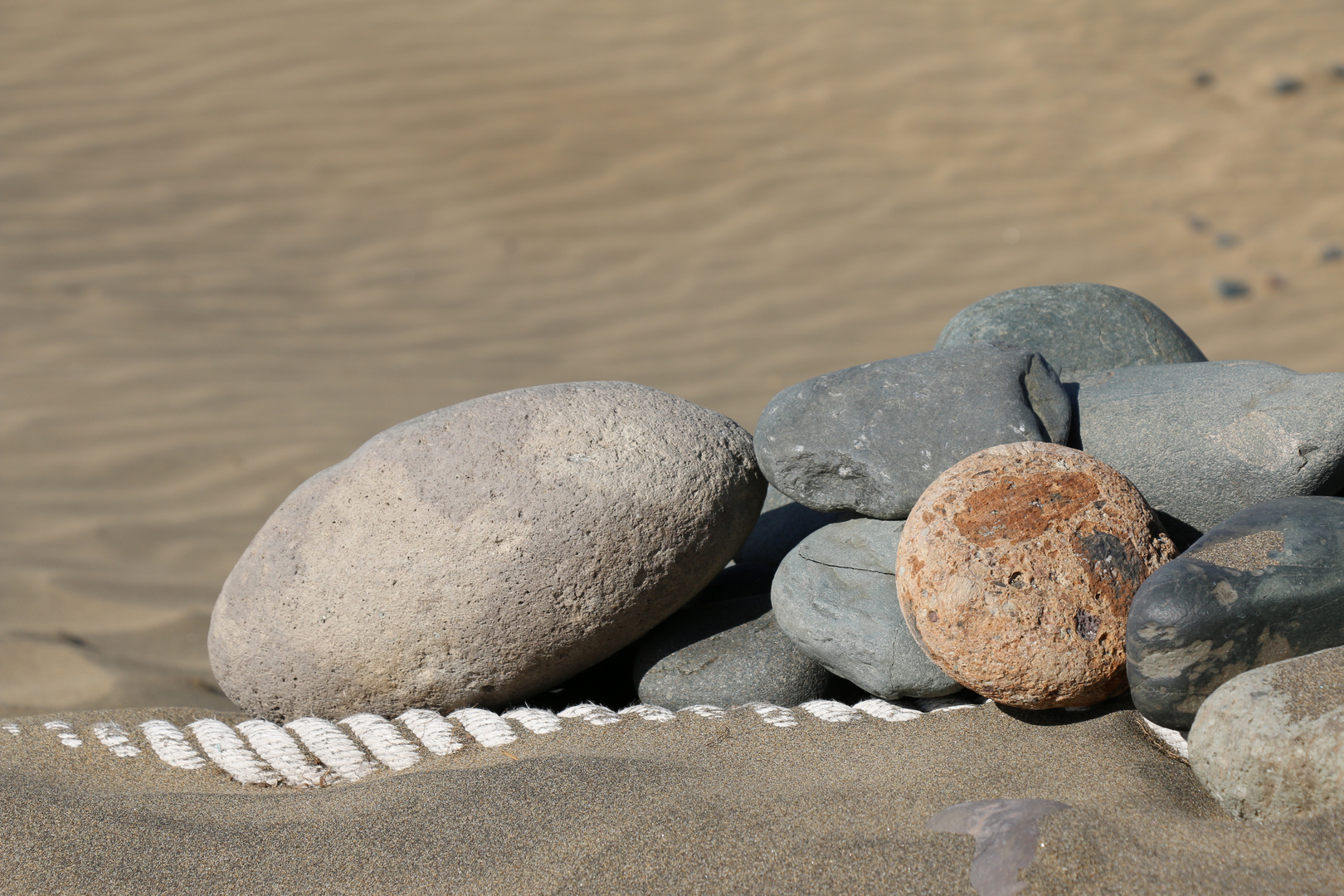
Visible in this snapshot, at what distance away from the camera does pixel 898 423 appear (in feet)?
8.48

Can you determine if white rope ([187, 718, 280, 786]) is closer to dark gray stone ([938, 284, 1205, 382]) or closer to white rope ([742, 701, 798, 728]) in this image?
white rope ([742, 701, 798, 728])

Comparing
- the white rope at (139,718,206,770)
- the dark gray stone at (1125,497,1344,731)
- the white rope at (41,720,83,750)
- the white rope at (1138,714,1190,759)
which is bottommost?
the white rope at (1138,714,1190,759)

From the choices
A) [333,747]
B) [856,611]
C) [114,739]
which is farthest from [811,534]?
[114,739]

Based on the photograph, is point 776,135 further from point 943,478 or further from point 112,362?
point 943,478

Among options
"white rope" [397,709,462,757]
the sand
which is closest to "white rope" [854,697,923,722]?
"white rope" [397,709,462,757]

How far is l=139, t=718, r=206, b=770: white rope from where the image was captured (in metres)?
2.58

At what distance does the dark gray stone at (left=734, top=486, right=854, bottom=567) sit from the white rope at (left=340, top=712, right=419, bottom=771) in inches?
44.7

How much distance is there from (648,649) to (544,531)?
1.66ft

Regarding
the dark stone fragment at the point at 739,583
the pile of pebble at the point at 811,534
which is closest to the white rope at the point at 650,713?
the pile of pebble at the point at 811,534

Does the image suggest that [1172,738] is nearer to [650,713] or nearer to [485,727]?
[650,713]

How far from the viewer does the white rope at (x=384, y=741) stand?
247 centimetres

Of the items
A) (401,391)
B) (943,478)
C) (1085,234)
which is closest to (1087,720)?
(943,478)

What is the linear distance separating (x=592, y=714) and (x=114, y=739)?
3.84ft

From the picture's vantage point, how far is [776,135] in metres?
9.80
